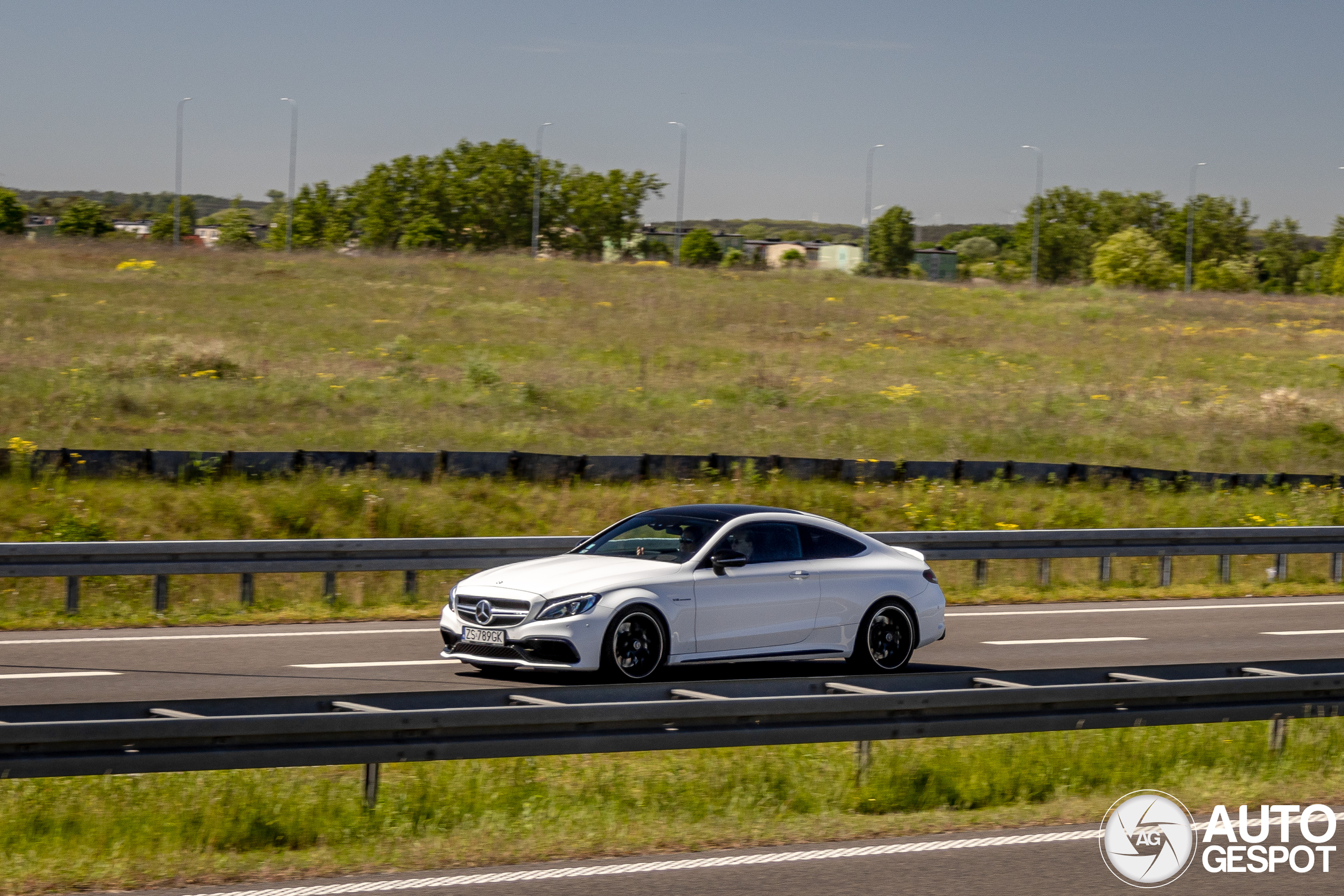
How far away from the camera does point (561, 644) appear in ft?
33.7

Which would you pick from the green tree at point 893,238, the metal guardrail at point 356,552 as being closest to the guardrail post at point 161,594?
the metal guardrail at point 356,552

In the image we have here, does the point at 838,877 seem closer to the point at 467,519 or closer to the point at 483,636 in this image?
the point at 483,636

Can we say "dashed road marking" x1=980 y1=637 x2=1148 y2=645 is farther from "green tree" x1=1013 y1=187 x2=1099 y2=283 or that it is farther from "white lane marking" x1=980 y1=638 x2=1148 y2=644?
"green tree" x1=1013 y1=187 x2=1099 y2=283

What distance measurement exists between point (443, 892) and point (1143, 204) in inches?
5616

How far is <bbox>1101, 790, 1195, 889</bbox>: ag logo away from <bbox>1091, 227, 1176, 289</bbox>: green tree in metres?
118

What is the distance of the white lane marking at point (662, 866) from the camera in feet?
18.8

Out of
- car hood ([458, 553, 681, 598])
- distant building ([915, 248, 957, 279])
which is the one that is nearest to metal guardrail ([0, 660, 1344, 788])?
car hood ([458, 553, 681, 598])

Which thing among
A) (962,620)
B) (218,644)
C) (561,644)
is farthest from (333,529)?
(561,644)

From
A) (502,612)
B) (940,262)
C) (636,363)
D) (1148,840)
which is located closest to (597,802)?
(1148,840)

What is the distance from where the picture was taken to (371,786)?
22.1 feet

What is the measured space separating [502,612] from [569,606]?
0.53 m

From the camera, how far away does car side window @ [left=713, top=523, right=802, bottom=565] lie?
37.3 ft

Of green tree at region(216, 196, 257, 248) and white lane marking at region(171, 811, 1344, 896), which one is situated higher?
green tree at region(216, 196, 257, 248)

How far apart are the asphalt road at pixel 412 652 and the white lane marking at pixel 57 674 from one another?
0.02 m
